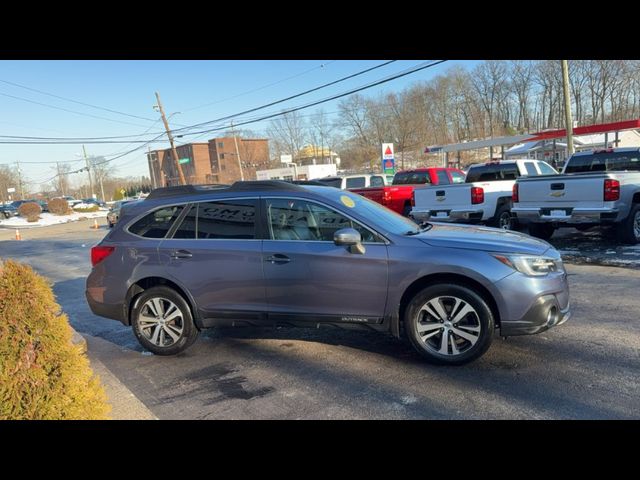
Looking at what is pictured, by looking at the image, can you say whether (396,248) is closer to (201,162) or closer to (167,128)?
(167,128)

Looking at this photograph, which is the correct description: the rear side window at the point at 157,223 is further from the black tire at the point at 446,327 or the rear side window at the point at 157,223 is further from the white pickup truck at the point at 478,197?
the white pickup truck at the point at 478,197

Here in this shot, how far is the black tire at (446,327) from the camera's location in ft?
Answer: 12.2

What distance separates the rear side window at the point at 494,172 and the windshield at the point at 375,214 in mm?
7374

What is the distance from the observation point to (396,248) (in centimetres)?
391

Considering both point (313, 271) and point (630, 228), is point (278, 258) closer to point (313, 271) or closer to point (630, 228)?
point (313, 271)

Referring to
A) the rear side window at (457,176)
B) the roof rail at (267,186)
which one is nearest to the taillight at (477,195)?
the rear side window at (457,176)

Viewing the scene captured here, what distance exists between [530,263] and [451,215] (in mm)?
6901

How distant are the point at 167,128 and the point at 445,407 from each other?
34.7m

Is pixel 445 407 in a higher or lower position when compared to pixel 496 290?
lower

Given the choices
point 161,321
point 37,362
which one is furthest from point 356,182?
point 37,362

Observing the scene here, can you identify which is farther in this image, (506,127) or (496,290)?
(506,127)

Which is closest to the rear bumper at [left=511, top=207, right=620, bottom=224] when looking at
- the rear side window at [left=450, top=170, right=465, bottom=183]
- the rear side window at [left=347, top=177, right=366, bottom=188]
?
the rear side window at [left=450, top=170, right=465, bottom=183]

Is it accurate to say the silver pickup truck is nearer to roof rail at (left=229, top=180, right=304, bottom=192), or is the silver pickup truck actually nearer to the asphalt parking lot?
the asphalt parking lot
